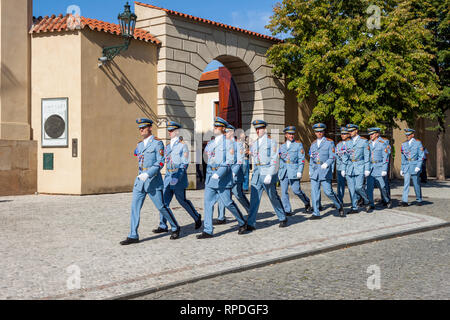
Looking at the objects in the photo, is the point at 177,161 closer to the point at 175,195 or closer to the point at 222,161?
the point at 175,195

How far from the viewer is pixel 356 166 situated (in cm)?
1098

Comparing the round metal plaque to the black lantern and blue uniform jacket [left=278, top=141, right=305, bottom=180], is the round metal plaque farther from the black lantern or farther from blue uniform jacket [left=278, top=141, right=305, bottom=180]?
blue uniform jacket [left=278, top=141, right=305, bottom=180]

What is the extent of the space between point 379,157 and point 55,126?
885 cm

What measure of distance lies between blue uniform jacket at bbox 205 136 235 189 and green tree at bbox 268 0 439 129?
9.76 m

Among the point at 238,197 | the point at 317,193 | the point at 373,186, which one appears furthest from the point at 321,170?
the point at 373,186

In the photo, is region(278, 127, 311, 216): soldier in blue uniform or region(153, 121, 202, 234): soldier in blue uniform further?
region(278, 127, 311, 216): soldier in blue uniform

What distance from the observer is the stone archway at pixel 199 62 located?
1579cm

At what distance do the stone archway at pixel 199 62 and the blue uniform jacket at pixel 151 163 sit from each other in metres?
8.39

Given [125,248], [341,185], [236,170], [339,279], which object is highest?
[236,170]

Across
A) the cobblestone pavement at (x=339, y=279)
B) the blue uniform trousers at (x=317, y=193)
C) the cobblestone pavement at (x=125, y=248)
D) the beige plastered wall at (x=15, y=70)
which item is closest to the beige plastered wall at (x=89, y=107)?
the beige plastered wall at (x=15, y=70)

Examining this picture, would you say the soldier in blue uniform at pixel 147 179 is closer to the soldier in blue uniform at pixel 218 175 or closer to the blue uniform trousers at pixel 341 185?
the soldier in blue uniform at pixel 218 175

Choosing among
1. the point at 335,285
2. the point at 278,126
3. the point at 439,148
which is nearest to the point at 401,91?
the point at 278,126

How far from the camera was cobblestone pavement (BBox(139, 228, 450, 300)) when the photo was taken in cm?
476

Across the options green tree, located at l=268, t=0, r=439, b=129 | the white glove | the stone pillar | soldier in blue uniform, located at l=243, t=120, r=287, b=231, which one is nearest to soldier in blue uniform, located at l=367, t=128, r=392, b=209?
soldier in blue uniform, located at l=243, t=120, r=287, b=231
